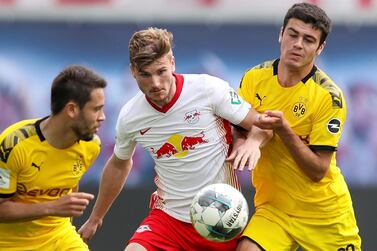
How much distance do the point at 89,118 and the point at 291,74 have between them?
60.2 inches

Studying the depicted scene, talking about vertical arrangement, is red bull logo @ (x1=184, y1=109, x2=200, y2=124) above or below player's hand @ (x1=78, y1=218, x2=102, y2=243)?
above

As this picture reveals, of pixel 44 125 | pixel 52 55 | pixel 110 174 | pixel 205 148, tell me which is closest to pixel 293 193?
pixel 205 148

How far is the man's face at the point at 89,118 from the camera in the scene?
24.3 ft

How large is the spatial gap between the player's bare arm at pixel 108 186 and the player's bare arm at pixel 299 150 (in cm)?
130

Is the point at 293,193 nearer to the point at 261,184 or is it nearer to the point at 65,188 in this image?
the point at 261,184

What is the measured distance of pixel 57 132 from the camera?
7453 mm

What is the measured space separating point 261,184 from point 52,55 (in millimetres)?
5145

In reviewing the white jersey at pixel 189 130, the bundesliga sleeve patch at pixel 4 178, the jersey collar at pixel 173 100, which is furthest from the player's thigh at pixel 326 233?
the bundesliga sleeve patch at pixel 4 178

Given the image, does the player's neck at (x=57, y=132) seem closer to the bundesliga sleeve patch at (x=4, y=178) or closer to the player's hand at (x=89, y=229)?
the bundesliga sleeve patch at (x=4, y=178)

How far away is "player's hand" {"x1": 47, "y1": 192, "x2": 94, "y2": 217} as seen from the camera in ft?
23.2

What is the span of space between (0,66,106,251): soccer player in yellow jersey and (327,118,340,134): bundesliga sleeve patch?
1.68 m

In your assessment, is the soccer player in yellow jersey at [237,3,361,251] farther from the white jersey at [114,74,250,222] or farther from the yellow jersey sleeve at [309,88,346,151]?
the white jersey at [114,74,250,222]

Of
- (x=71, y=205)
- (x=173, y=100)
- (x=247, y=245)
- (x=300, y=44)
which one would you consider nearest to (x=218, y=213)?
(x=247, y=245)

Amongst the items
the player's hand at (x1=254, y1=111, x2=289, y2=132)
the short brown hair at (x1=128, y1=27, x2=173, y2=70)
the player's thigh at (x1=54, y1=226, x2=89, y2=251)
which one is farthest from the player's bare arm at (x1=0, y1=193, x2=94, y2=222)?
Answer: the player's hand at (x1=254, y1=111, x2=289, y2=132)
